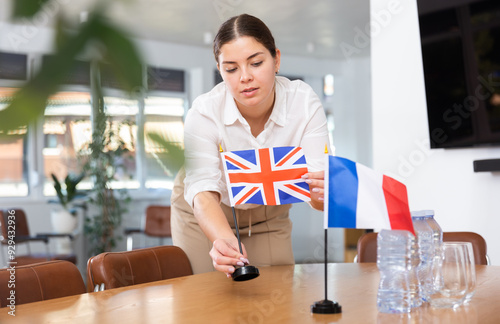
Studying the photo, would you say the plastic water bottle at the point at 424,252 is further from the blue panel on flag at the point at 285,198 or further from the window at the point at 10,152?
the window at the point at 10,152

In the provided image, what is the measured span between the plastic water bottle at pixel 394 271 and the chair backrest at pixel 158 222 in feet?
19.2

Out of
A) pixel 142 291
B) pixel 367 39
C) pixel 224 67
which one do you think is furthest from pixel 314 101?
pixel 367 39

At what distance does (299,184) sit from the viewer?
5.07 ft

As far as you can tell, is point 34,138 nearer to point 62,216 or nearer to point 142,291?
point 142,291

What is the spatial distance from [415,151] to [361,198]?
268cm

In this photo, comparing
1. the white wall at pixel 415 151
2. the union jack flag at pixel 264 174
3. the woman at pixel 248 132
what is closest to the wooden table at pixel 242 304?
the woman at pixel 248 132

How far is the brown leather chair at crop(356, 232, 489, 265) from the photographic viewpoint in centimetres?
224

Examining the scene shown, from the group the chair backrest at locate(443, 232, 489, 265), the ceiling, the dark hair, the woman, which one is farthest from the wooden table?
the ceiling

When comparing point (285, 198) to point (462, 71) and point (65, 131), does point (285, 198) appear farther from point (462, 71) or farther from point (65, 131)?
point (462, 71)

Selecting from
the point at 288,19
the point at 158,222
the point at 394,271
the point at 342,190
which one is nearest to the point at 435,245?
the point at 394,271

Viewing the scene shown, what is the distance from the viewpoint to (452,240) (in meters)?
→ 2.29

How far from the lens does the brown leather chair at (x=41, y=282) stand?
4.48ft

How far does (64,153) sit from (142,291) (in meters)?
→ 1.28

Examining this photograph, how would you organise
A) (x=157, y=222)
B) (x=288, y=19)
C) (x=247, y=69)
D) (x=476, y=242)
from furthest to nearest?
1. (x=288, y=19)
2. (x=157, y=222)
3. (x=476, y=242)
4. (x=247, y=69)
